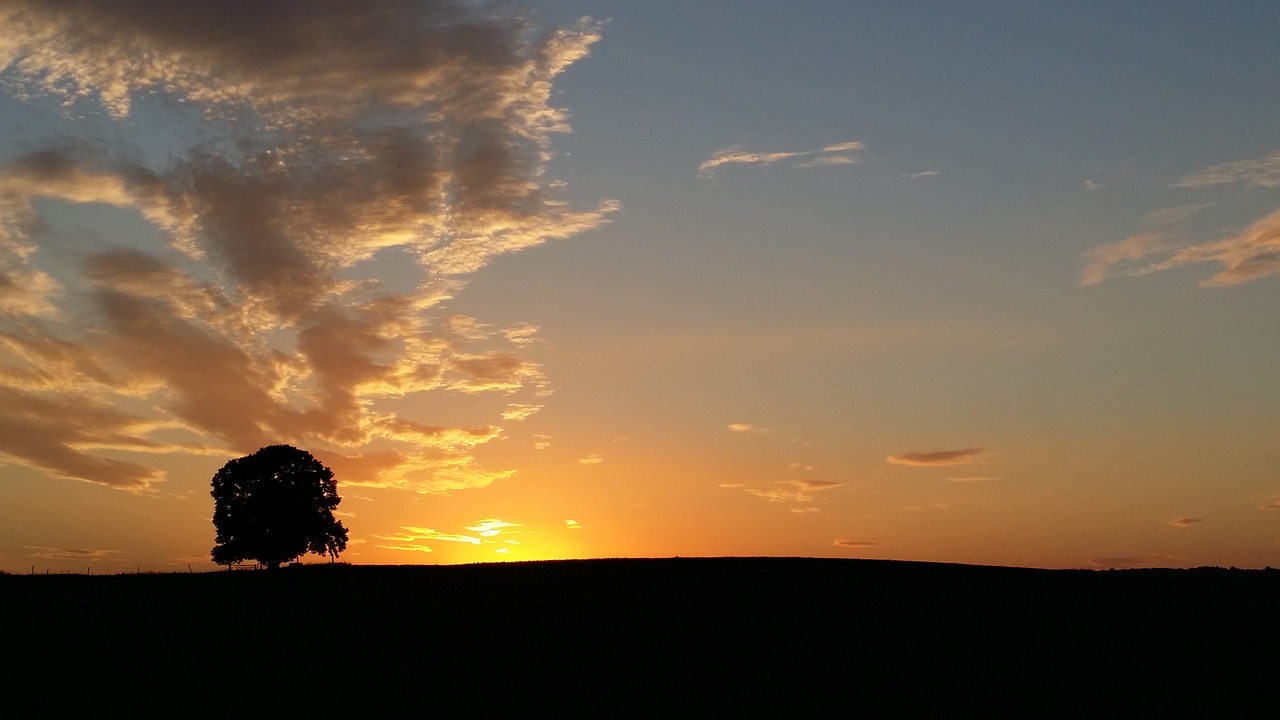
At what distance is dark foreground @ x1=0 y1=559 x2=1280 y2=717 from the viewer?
2627 cm

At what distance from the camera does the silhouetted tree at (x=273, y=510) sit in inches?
2208

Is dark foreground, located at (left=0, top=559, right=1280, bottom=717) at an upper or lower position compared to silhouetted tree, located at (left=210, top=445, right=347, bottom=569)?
lower

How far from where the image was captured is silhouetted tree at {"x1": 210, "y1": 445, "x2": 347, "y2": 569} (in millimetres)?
56094

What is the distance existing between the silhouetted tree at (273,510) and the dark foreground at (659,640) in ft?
38.2

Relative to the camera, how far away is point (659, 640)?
32.1 metres

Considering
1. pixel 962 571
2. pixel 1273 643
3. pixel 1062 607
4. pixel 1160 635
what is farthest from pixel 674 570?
pixel 1273 643

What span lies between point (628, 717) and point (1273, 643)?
22095mm

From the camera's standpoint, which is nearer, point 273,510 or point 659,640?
point 659,640

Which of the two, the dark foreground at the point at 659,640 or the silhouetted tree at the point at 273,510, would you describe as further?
the silhouetted tree at the point at 273,510

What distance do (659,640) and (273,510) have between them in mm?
31865

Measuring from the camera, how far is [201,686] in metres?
26.3

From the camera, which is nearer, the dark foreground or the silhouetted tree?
the dark foreground

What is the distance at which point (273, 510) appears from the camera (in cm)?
5659

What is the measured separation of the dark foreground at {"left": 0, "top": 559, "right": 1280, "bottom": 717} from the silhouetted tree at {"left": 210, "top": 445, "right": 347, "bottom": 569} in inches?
458
